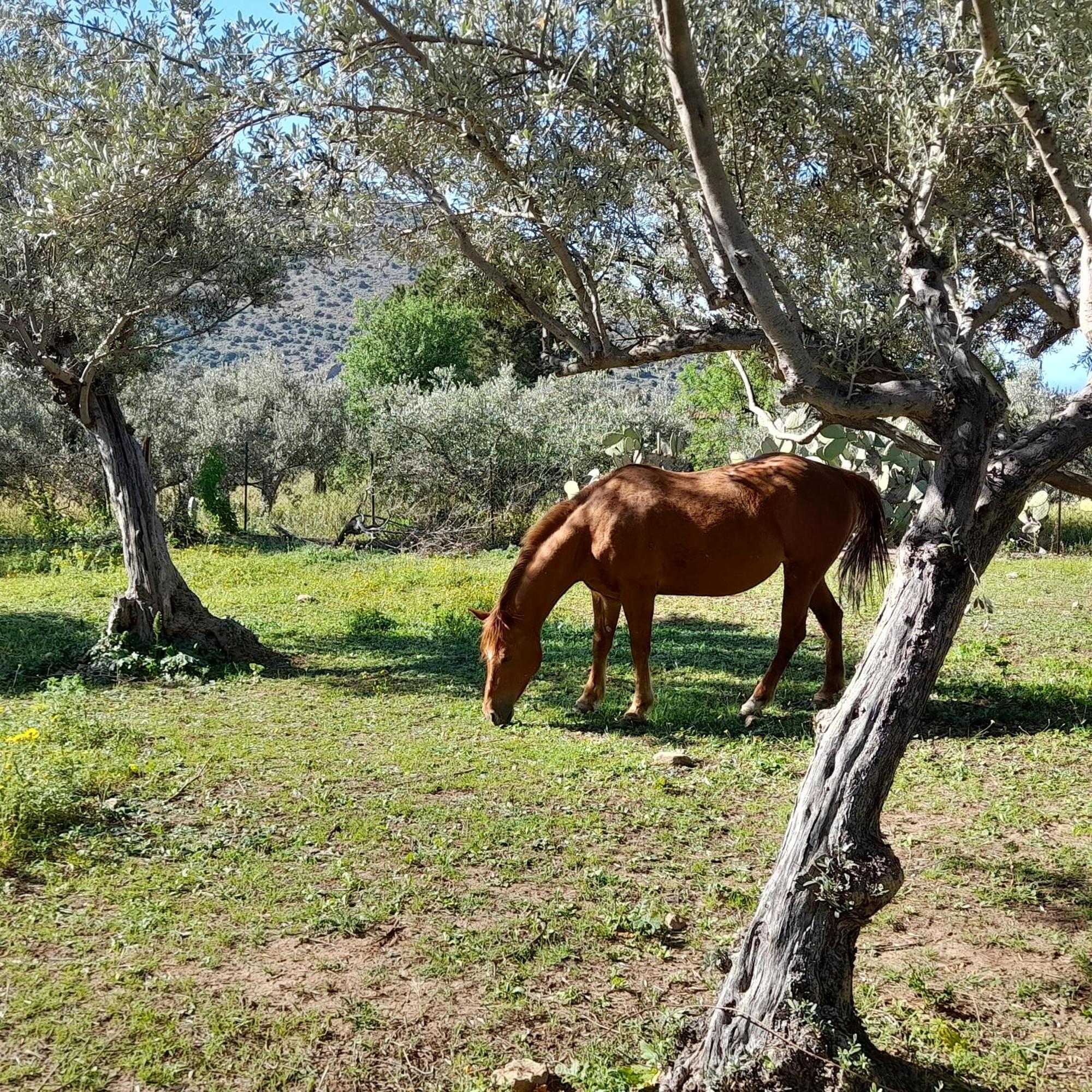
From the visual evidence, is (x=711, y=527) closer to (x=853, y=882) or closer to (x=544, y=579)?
(x=544, y=579)

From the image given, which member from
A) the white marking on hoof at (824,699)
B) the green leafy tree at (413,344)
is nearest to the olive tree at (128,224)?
the white marking on hoof at (824,699)

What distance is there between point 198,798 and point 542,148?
171 inches

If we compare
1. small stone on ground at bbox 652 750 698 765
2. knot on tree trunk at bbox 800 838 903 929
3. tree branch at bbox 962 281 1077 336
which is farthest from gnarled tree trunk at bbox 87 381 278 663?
knot on tree trunk at bbox 800 838 903 929

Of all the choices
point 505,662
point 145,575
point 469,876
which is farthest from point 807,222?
point 145,575

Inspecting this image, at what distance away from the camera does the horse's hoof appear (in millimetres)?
7637

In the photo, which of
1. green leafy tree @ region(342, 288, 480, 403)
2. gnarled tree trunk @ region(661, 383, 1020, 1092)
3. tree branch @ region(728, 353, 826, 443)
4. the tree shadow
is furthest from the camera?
green leafy tree @ region(342, 288, 480, 403)

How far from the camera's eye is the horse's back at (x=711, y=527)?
755cm

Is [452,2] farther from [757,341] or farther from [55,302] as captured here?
[55,302]

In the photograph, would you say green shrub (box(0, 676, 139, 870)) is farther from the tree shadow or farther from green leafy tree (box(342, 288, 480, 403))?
green leafy tree (box(342, 288, 480, 403))

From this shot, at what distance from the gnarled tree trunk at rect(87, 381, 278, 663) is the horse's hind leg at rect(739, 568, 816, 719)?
4926 millimetres

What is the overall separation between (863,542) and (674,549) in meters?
1.73

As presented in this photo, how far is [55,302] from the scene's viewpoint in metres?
9.29

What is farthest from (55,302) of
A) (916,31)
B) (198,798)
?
(916,31)

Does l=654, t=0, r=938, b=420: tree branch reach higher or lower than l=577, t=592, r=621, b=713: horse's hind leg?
higher
